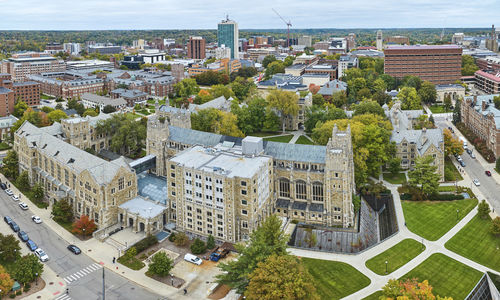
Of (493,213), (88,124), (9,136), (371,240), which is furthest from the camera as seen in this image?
Result: (9,136)

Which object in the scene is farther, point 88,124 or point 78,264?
point 88,124

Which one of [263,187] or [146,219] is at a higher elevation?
[263,187]

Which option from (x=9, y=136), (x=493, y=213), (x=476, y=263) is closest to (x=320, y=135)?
(x=493, y=213)

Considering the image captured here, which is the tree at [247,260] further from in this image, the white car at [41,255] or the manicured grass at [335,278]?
the white car at [41,255]

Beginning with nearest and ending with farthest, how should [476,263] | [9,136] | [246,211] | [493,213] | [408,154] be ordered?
[476,263] < [246,211] < [493,213] < [408,154] < [9,136]

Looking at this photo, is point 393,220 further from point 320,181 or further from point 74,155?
point 74,155

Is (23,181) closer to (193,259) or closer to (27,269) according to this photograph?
(27,269)
